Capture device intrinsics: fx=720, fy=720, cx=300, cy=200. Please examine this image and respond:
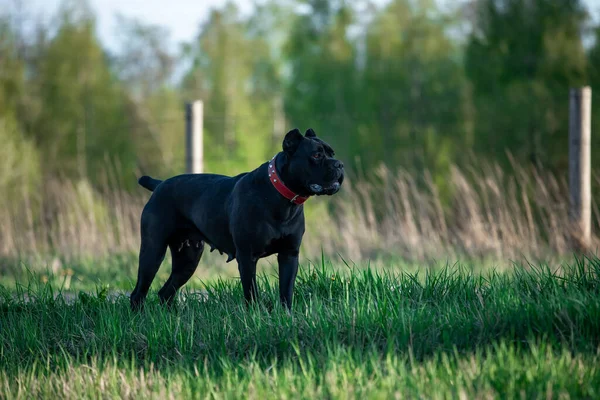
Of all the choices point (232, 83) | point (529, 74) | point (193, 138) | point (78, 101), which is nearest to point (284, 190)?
point (193, 138)

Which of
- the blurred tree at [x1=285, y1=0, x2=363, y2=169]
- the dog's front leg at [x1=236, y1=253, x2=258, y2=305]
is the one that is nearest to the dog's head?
the dog's front leg at [x1=236, y1=253, x2=258, y2=305]

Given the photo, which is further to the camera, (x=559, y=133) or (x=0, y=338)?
(x=559, y=133)

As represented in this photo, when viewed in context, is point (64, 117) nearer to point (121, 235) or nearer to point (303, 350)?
point (121, 235)

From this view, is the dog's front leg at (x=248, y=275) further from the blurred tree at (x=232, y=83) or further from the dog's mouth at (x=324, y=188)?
the blurred tree at (x=232, y=83)

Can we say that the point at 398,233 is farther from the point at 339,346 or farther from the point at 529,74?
the point at 529,74

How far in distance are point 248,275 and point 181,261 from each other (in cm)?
93

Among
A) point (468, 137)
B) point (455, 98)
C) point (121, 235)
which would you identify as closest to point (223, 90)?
point (455, 98)

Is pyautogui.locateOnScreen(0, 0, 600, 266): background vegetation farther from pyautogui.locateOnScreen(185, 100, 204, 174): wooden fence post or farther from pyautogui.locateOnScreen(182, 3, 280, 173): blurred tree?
pyautogui.locateOnScreen(185, 100, 204, 174): wooden fence post

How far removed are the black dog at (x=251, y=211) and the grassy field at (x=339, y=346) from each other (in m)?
0.33

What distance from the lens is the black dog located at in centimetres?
452

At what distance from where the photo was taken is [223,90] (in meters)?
23.0

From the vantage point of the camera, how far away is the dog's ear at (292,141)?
4527 mm

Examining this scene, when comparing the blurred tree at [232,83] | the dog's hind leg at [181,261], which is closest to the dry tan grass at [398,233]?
the dog's hind leg at [181,261]

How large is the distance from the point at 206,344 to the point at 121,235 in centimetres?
509
